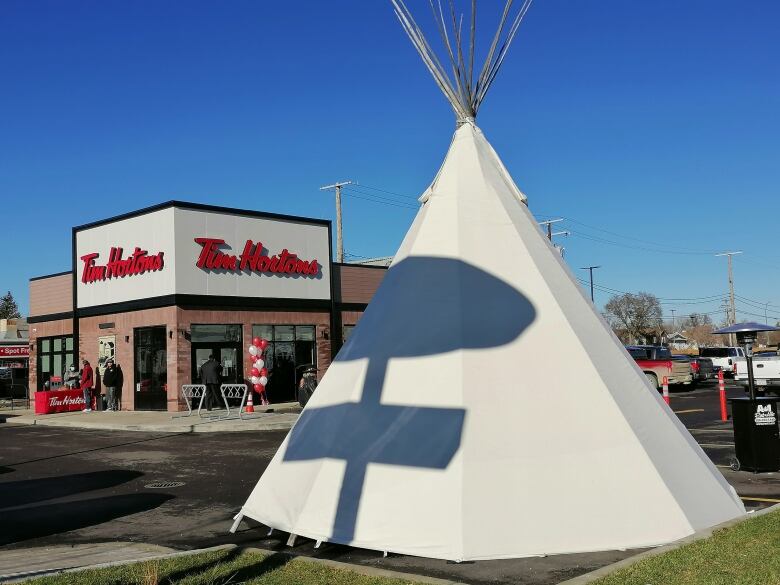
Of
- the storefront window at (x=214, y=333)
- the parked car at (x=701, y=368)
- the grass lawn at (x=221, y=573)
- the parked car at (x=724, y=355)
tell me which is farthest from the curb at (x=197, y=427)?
the parked car at (x=724, y=355)

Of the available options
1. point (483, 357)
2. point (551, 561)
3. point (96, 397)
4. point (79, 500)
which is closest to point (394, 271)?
point (483, 357)

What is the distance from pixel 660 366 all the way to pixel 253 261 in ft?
49.6

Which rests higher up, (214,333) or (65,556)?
(214,333)

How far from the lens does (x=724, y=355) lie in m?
38.5

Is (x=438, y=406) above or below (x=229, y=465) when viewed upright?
above

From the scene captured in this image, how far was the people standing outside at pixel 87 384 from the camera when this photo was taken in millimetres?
25547

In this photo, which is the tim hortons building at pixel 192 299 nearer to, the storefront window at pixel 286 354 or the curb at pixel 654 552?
the storefront window at pixel 286 354

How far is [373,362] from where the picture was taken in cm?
707

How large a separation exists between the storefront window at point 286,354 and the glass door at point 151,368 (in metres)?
3.24

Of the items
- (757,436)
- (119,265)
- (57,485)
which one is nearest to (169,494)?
(57,485)

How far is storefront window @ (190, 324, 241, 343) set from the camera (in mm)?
25359

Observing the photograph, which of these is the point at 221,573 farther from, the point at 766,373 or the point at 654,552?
the point at 766,373

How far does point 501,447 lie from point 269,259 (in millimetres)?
21911

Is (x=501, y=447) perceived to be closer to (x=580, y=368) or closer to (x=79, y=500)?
(x=580, y=368)
